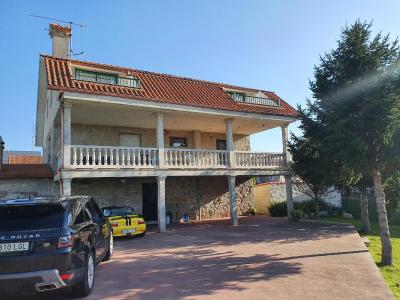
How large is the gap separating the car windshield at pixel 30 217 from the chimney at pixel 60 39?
50.9 ft

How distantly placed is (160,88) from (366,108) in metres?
9.81

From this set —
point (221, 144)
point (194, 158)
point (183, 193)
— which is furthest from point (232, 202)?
point (221, 144)

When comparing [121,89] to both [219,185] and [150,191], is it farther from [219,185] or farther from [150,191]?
[219,185]

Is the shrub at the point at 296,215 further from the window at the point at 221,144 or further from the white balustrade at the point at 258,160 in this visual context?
the window at the point at 221,144

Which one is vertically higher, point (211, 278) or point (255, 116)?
point (255, 116)

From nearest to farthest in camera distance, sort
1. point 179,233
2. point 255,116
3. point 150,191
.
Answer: point 179,233, point 255,116, point 150,191

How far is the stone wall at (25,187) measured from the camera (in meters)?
14.7

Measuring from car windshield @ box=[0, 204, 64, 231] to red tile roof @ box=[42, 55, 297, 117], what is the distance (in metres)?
8.45

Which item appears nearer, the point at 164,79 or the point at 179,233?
the point at 179,233

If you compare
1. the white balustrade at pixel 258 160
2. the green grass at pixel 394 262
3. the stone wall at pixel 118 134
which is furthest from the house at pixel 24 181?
the green grass at pixel 394 262

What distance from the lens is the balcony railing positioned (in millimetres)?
14102

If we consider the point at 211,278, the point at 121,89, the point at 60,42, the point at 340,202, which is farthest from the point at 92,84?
the point at 340,202

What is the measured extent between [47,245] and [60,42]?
16546 mm

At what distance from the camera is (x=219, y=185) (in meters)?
22.4
